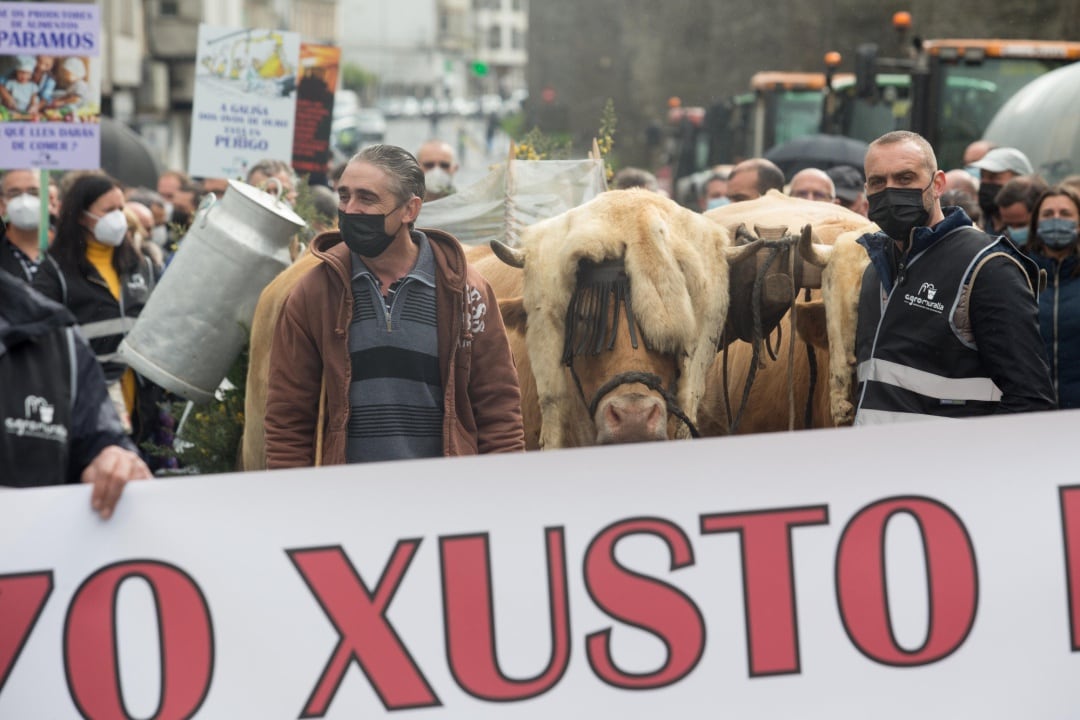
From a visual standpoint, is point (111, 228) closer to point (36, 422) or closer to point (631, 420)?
point (631, 420)

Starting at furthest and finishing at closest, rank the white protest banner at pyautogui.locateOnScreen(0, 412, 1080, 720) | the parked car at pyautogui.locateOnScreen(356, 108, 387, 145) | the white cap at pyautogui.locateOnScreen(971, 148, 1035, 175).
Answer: the parked car at pyautogui.locateOnScreen(356, 108, 387, 145), the white cap at pyautogui.locateOnScreen(971, 148, 1035, 175), the white protest banner at pyautogui.locateOnScreen(0, 412, 1080, 720)

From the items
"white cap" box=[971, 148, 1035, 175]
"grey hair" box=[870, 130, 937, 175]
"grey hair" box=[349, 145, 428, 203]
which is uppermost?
"grey hair" box=[870, 130, 937, 175]

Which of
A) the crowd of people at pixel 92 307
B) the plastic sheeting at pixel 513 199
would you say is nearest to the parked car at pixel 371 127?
the crowd of people at pixel 92 307

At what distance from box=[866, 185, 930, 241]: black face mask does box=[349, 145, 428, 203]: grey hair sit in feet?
4.74

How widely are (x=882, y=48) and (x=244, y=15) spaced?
36010 millimetres

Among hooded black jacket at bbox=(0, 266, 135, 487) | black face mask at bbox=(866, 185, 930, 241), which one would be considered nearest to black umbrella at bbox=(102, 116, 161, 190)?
black face mask at bbox=(866, 185, 930, 241)

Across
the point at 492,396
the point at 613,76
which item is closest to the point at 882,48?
the point at 613,76

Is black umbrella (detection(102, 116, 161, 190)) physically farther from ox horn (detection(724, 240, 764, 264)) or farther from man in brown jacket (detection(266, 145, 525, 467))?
man in brown jacket (detection(266, 145, 525, 467))

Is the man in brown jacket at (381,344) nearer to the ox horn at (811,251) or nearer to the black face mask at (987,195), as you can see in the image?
the ox horn at (811,251)

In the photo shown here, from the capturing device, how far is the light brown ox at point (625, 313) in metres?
5.55

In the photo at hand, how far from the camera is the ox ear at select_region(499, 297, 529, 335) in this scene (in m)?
5.92

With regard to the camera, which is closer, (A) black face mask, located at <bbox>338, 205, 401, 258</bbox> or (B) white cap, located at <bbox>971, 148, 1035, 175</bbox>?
(A) black face mask, located at <bbox>338, 205, 401, 258</bbox>

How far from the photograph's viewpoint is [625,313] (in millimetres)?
5633

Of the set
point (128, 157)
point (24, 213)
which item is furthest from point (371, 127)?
point (24, 213)
